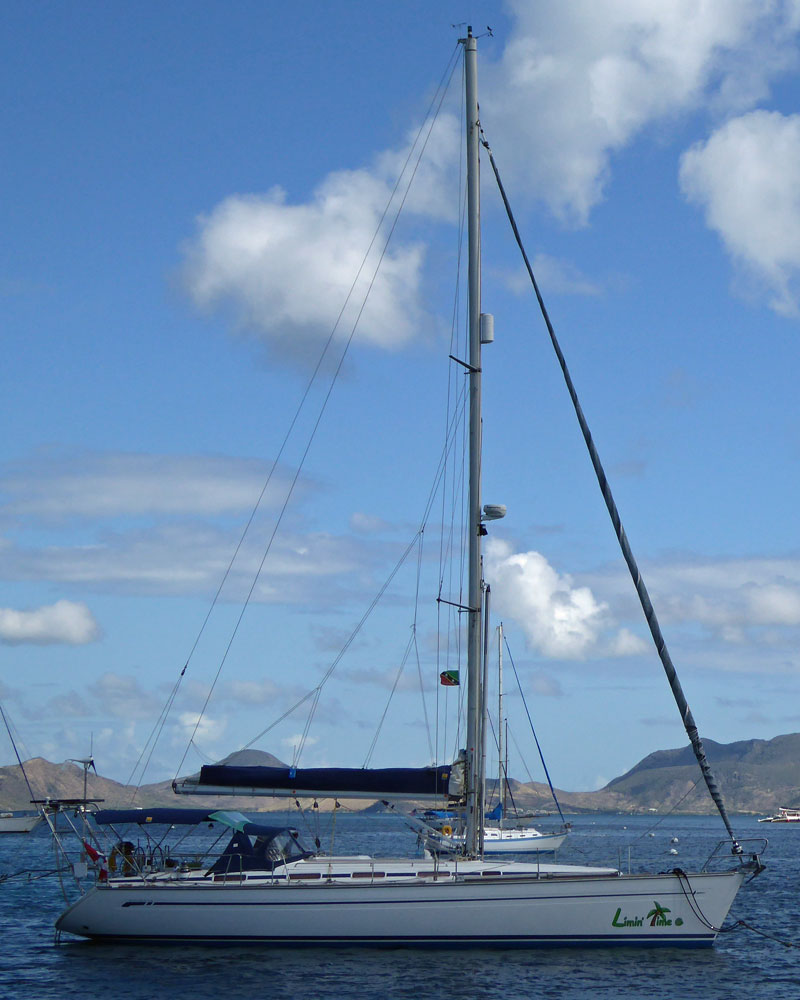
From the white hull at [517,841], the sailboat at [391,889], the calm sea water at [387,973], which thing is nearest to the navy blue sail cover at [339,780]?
the sailboat at [391,889]

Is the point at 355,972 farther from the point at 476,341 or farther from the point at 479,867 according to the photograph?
the point at 476,341

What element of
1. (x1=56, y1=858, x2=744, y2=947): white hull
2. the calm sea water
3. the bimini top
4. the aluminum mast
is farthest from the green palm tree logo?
the bimini top

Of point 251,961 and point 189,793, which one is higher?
point 189,793

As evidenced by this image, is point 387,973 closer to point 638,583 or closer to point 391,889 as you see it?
point 391,889

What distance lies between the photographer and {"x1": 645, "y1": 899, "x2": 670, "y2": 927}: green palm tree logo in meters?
26.3

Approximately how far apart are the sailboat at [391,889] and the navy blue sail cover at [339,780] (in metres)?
0.03

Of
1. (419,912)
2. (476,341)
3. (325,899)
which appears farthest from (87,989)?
(476,341)

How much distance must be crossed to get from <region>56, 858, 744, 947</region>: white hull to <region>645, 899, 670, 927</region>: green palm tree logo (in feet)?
0.10

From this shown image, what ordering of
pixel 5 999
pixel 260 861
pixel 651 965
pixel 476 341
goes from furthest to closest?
pixel 476 341 → pixel 260 861 → pixel 651 965 → pixel 5 999

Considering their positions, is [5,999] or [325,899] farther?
[325,899]

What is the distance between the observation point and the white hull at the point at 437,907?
26.1m

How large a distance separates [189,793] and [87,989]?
5.24 meters

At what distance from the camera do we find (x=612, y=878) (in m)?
26.1

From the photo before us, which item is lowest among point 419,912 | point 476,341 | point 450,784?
point 419,912
